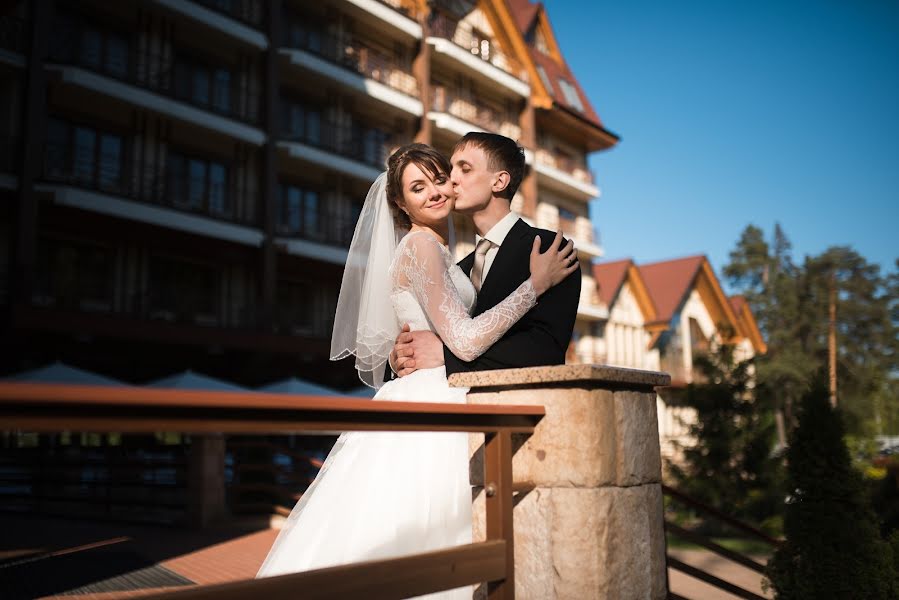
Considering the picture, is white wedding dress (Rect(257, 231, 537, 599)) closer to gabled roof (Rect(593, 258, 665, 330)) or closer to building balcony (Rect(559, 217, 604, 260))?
building balcony (Rect(559, 217, 604, 260))

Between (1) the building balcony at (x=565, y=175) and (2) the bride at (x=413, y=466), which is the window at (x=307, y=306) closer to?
(1) the building balcony at (x=565, y=175)

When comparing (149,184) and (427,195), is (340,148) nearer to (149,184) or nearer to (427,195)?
(149,184)

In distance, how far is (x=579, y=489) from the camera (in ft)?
8.04

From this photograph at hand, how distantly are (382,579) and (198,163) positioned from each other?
66.7 ft

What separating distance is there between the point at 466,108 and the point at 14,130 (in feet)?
53.5

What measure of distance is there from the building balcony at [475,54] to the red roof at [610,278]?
34.0 ft

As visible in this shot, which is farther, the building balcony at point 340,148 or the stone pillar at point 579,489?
the building balcony at point 340,148

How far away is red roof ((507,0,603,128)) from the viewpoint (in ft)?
108

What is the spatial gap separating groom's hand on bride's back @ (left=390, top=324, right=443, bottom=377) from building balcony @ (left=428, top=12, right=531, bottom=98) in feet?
81.0

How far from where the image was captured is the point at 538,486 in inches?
99.4

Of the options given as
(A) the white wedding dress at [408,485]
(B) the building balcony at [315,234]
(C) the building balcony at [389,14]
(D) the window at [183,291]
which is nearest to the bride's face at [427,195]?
(A) the white wedding dress at [408,485]

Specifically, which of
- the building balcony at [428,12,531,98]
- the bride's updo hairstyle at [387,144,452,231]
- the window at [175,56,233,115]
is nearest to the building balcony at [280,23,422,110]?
the building balcony at [428,12,531,98]

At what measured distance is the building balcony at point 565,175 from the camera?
30.9 metres

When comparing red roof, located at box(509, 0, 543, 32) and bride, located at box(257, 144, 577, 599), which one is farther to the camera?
red roof, located at box(509, 0, 543, 32)
